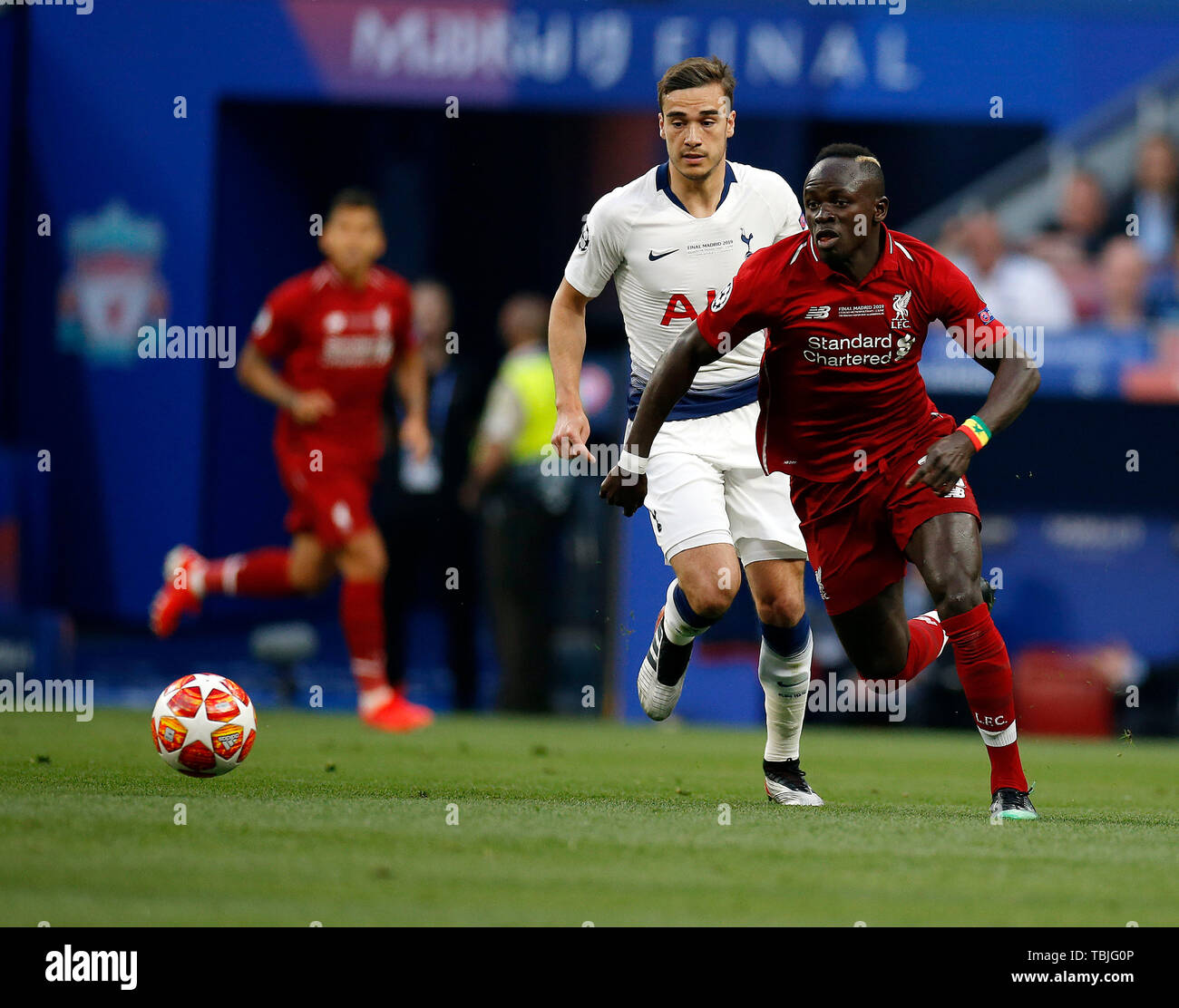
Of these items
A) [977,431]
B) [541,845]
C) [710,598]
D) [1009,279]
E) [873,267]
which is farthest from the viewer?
[1009,279]

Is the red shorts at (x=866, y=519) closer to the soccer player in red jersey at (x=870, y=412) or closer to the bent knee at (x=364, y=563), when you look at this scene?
the soccer player in red jersey at (x=870, y=412)

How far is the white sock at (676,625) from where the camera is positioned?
6.73 meters

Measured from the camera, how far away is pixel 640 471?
6.24 metres

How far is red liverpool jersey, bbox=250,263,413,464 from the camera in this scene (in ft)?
33.7

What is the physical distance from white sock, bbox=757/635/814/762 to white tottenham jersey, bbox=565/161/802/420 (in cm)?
101

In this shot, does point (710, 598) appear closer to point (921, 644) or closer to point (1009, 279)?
point (921, 644)

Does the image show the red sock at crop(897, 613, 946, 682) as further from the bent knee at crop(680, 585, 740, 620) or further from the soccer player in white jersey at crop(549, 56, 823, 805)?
the bent knee at crop(680, 585, 740, 620)

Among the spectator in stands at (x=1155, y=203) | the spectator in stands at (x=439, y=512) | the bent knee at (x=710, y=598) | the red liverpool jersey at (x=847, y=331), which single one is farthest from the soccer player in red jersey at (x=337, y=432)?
the spectator in stands at (x=1155, y=203)

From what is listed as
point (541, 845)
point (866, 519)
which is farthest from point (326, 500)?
point (541, 845)

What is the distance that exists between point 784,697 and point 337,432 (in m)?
4.24

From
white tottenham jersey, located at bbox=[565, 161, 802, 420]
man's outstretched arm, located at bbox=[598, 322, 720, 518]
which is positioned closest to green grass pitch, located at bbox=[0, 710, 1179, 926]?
man's outstretched arm, located at bbox=[598, 322, 720, 518]

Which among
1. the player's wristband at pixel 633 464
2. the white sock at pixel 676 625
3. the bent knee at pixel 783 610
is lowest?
the white sock at pixel 676 625

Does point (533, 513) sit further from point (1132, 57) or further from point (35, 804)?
point (35, 804)

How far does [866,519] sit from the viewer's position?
6195 millimetres
